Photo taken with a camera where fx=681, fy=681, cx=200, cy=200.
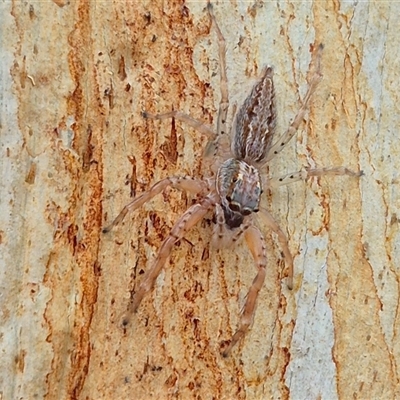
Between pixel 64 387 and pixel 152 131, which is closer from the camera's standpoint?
pixel 64 387

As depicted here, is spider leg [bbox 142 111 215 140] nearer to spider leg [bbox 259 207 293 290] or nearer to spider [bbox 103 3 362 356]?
spider [bbox 103 3 362 356]

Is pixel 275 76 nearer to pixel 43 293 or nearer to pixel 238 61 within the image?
pixel 238 61

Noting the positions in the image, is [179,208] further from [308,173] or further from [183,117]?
[308,173]

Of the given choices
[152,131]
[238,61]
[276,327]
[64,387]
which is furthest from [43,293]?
[238,61]

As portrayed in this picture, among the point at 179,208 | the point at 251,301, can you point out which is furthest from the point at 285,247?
the point at 179,208

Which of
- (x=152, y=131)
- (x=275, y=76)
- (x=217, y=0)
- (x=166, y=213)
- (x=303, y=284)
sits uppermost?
(x=217, y=0)

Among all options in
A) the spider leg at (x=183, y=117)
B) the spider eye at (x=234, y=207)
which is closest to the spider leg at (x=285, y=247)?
the spider eye at (x=234, y=207)

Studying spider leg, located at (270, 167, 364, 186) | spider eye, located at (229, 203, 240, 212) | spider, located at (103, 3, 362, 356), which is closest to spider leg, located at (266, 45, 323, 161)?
spider, located at (103, 3, 362, 356)
